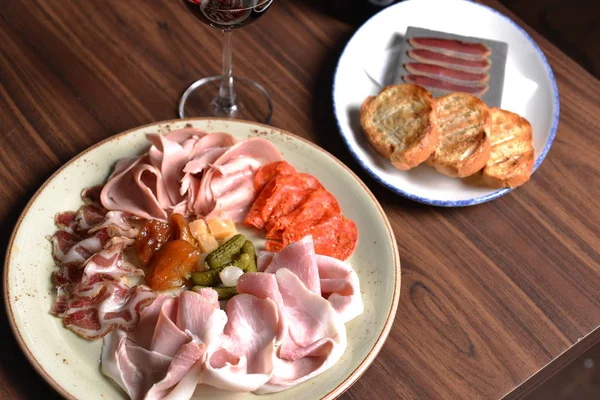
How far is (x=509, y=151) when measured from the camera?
1.78m

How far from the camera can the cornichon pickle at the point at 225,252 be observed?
1.47 meters

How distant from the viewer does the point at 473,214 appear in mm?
1783

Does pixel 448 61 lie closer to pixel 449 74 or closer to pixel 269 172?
pixel 449 74

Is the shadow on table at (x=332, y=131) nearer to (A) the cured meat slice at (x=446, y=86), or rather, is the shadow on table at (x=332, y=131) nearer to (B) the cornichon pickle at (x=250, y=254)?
(A) the cured meat slice at (x=446, y=86)

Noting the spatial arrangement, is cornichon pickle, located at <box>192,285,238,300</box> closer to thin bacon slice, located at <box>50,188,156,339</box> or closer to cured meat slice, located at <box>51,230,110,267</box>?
thin bacon slice, located at <box>50,188,156,339</box>

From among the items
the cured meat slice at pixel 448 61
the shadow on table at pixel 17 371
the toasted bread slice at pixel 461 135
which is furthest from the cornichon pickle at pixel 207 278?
the cured meat slice at pixel 448 61

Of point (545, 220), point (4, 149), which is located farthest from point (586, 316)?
point (4, 149)

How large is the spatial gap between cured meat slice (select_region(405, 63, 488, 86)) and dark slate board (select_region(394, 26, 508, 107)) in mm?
24

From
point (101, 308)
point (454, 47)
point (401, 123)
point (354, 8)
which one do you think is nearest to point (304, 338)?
point (101, 308)

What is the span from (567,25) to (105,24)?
168cm

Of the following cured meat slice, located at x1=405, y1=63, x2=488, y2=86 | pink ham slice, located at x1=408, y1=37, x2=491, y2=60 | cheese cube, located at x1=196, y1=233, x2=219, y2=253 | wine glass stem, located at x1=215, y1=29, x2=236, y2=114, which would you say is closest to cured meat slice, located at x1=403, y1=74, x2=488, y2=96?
cured meat slice, located at x1=405, y1=63, x2=488, y2=86

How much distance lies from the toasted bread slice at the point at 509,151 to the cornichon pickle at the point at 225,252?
0.69m

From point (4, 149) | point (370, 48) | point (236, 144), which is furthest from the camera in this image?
point (370, 48)

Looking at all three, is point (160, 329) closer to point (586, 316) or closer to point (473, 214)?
point (473, 214)
